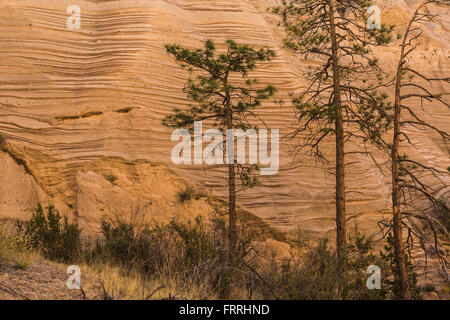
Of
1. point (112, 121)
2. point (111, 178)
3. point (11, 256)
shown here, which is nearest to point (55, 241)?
point (11, 256)

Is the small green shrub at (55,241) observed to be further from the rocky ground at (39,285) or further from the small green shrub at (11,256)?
the rocky ground at (39,285)

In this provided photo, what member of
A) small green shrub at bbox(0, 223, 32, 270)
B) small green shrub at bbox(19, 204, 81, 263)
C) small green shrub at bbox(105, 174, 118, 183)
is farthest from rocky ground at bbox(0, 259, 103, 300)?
small green shrub at bbox(105, 174, 118, 183)

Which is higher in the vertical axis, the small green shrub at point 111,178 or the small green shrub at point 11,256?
the small green shrub at point 11,256

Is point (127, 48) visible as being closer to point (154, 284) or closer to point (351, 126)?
point (351, 126)

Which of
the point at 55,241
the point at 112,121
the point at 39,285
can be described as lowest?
the point at 55,241

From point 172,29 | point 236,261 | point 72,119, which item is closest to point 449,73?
point 172,29

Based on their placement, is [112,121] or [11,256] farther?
[112,121]

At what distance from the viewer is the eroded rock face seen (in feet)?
46.9

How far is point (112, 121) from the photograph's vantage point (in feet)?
49.7

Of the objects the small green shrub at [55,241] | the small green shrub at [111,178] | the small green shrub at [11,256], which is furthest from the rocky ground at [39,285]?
the small green shrub at [111,178]

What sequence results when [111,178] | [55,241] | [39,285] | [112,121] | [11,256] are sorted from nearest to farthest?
1. [39,285]
2. [11,256]
3. [55,241]
4. [111,178]
5. [112,121]

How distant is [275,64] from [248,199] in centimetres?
593

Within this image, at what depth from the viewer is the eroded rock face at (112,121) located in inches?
562

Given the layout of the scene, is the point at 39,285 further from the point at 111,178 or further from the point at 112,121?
the point at 112,121
